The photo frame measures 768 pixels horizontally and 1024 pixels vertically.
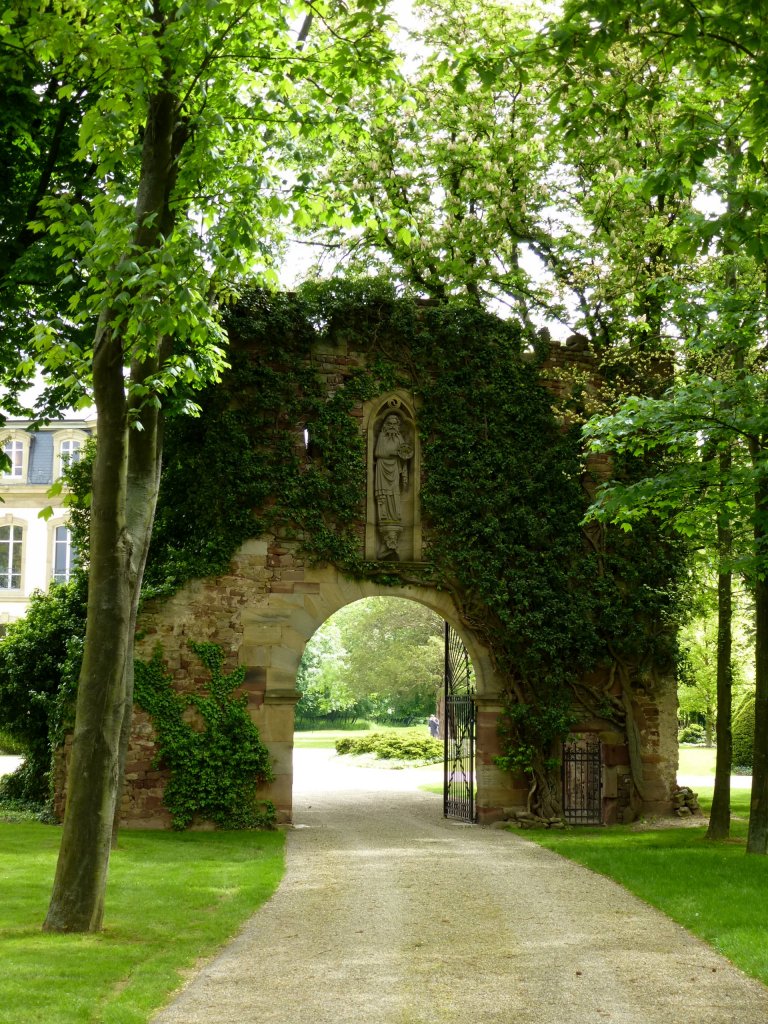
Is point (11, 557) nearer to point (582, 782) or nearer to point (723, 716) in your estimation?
point (582, 782)

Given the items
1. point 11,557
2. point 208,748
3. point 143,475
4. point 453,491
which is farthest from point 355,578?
point 11,557

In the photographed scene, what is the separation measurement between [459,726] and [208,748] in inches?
186

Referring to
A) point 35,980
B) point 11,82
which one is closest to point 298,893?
point 35,980

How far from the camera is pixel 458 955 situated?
7574mm

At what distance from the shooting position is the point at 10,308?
39.9 feet

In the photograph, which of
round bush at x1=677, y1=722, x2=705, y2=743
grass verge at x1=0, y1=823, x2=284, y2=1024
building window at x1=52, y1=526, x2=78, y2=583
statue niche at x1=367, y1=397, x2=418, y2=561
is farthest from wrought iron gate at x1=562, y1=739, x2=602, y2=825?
round bush at x1=677, y1=722, x2=705, y2=743

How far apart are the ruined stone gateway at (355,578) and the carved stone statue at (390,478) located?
2cm

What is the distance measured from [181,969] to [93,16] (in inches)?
292

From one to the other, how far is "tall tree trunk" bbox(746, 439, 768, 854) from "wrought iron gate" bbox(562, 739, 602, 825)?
443 centimetres

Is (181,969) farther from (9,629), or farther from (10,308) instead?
(9,629)

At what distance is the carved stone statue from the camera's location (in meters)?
16.4

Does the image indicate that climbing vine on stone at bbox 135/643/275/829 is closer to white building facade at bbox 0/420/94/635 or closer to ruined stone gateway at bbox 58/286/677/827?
ruined stone gateway at bbox 58/286/677/827

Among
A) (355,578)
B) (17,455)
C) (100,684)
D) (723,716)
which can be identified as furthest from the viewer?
(17,455)

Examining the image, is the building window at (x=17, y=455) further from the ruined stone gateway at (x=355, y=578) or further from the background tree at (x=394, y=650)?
the ruined stone gateway at (x=355, y=578)
